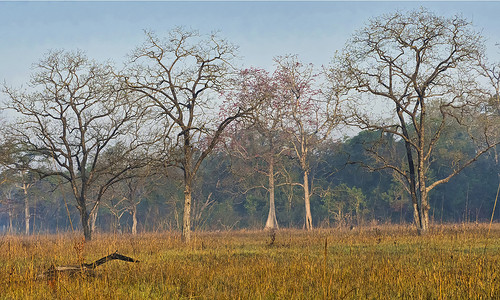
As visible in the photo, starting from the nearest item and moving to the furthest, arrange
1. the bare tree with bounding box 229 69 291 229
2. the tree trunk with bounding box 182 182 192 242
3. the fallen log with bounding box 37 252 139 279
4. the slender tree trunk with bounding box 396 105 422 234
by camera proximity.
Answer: the fallen log with bounding box 37 252 139 279 < the tree trunk with bounding box 182 182 192 242 < the slender tree trunk with bounding box 396 105 422 234 < the bare tree with bounding box 229 69 291 229

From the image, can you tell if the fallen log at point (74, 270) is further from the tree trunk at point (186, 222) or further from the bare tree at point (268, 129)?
the bare tree at point (268, 129)

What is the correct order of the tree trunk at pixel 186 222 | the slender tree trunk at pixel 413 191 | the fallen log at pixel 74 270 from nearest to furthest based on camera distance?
the fallen log at pixel 74 270, the tree trunk at pixel 186 222, the slender tree trunk at pixel 413 191

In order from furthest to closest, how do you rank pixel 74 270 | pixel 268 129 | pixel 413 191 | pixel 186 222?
pixel 268 129
pixel 413 191
pixel 186 222
pixel 74 270

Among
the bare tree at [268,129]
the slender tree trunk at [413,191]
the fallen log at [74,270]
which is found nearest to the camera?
the fallen log at [74,270]

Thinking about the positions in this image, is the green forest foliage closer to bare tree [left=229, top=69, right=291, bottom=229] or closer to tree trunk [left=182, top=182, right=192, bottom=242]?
bare tree [left=229, top=69, right=291, bottom=229]

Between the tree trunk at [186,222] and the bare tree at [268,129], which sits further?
the bare tree at [268,129]

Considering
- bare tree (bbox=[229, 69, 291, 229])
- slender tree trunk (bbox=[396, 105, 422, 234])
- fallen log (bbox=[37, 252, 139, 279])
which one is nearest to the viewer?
fallen log (bbox=[37, 252, 139, 279])

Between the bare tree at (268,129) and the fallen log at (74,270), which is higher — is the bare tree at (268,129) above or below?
above

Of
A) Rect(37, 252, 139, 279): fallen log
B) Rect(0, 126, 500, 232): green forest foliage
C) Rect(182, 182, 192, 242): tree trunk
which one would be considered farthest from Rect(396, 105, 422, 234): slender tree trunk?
Rect(37, 252, 139, 279): fallen log

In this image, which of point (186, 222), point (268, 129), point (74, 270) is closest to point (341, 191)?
point (268, 129)

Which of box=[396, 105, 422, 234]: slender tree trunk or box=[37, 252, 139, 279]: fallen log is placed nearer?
box=[37, 252, 139, 279]: fallen log

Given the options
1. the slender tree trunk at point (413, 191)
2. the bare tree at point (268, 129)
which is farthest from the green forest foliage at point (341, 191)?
the slender tree trunk at point (413, 191)

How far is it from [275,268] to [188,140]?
1363 centimetres

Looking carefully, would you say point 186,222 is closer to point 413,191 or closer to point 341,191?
point 413,191
